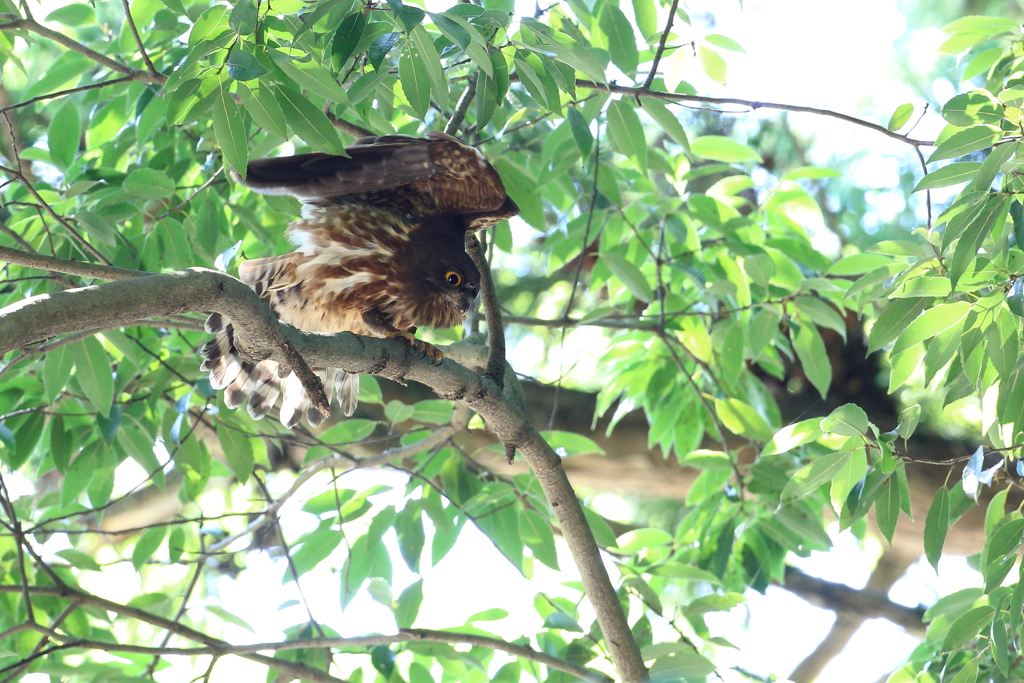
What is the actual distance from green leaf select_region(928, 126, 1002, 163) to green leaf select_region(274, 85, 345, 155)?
1437 millimetres

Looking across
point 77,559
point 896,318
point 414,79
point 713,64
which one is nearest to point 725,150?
point 713,64

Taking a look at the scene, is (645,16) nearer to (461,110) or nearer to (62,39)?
(461,110)

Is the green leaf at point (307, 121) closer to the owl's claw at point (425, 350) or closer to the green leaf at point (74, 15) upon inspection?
Answer: the owl's claw at point (425, 350)

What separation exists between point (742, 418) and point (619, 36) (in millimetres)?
1564

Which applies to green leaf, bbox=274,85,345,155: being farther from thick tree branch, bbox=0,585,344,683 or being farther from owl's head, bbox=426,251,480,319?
thick tree branch, bbox=0,585,344,683

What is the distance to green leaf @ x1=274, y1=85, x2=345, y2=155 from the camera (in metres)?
2.00

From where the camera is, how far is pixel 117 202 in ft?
8.53

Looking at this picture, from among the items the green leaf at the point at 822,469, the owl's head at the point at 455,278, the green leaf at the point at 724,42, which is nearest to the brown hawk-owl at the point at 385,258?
the owl's head at the point at 455,278

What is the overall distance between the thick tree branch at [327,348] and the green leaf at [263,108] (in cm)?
47

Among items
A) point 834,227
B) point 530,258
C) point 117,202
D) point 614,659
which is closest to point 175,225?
point 117,202

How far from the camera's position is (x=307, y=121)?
2.00m

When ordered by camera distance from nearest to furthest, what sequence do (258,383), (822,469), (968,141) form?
(968,141), (822,469), (258,383)

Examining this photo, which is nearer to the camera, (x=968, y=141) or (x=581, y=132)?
(x=968, y=141)

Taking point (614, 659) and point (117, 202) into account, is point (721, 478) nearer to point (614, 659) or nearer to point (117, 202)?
point (614, 659)
